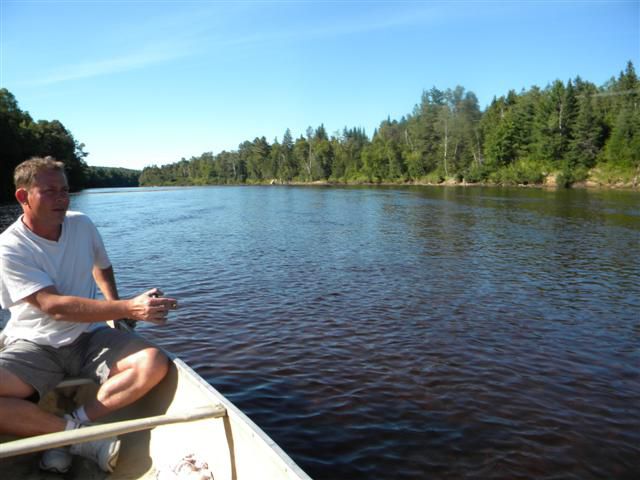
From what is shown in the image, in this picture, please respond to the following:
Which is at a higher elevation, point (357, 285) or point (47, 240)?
point (47, 240)

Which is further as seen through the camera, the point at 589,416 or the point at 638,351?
the point at 638,351

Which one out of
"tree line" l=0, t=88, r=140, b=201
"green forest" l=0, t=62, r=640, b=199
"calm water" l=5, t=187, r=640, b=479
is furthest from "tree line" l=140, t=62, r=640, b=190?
"tree line" l=0, t=88, r=140, b=201

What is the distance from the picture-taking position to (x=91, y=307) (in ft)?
13.5

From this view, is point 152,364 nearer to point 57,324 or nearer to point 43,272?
point 57,324

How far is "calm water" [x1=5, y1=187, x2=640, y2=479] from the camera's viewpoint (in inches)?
219

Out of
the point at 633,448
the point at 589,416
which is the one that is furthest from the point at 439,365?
the point at 633,448

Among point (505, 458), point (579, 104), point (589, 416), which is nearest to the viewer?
point (505, 458)

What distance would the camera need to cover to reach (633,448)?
5.54m

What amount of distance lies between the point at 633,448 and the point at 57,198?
6698 mm

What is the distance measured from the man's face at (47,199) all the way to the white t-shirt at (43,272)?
0.17 meters

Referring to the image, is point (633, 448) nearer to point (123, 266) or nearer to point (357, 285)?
point (357, 285)

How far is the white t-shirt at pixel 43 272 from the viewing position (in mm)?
4105

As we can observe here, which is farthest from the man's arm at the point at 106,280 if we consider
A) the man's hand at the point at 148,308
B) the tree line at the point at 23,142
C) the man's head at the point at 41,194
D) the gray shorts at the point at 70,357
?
the tree line at the point at 23,142

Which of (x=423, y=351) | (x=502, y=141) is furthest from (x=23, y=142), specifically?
(x=502, y=141)
